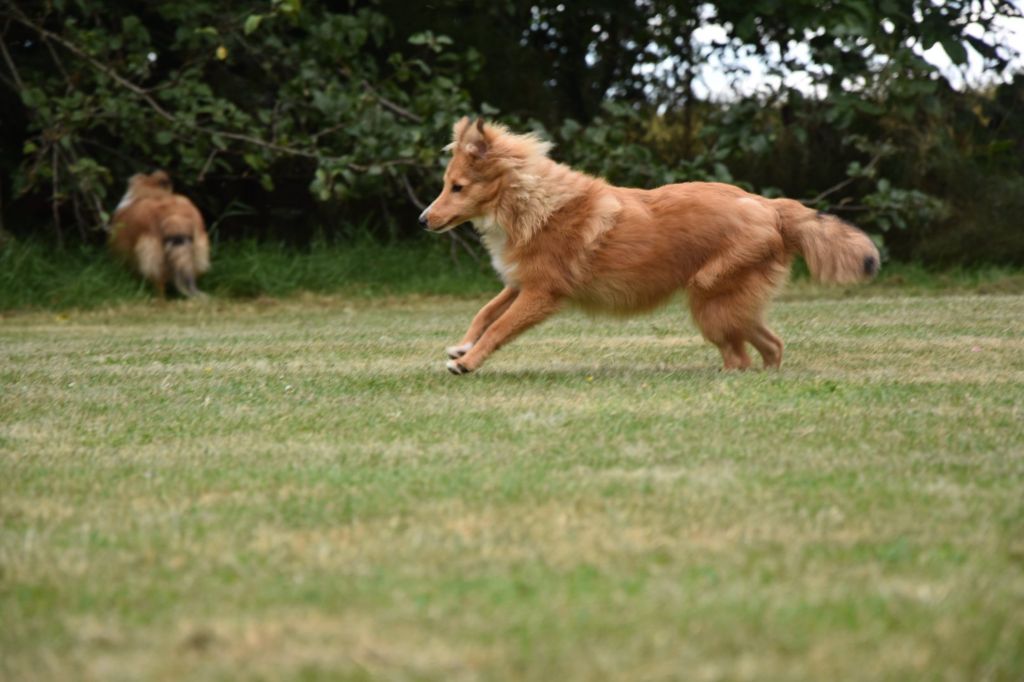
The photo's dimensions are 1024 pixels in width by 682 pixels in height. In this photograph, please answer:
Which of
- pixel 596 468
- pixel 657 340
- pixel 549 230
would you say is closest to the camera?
pixel 596 468

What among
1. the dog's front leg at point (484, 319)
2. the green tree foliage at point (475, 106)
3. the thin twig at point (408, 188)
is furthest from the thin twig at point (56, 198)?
the dog's front leg at point (484, 319)

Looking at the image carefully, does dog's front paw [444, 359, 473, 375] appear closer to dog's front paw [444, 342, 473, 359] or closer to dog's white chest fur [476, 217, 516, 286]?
dog's front paw [444, 342, 473, 359]

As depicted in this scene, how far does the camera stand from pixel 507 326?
684 centimetres

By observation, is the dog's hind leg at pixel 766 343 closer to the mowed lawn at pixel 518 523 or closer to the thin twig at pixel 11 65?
the mowed lawn at pixel 518 523

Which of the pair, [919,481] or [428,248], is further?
[428,248]

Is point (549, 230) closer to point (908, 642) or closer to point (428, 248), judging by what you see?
point (908, 642)

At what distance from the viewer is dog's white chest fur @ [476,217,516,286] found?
23.3ft

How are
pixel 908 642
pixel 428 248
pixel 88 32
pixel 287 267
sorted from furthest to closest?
1. pixel 428 248
2. pixel 287 267
3. pixel 88 32
4. pixel 908 642

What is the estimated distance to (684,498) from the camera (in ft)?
13.2

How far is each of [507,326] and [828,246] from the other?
5.32ft

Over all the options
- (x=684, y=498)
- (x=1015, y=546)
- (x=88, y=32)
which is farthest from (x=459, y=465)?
(x=88, y=32)

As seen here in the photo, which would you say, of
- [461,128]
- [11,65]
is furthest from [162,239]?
[461,128]

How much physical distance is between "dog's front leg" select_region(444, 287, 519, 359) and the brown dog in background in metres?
6.58

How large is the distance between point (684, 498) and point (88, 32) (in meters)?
10.3
